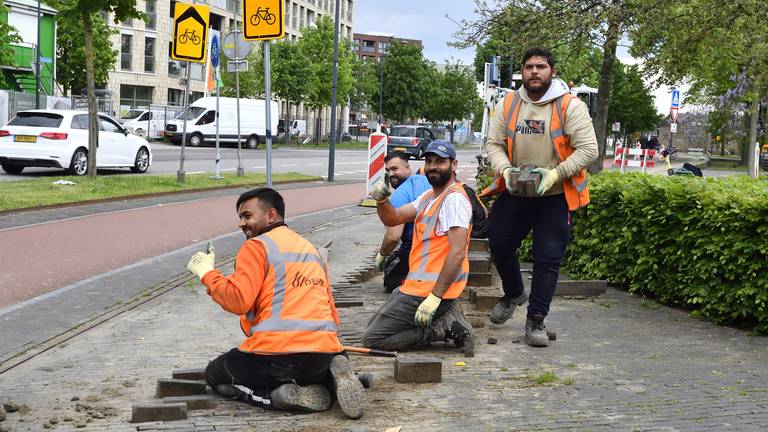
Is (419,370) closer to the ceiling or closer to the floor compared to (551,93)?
closer to the floor

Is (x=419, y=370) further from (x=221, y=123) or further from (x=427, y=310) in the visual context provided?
(x=221, y=123)

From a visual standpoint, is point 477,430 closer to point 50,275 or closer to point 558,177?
point 558,177

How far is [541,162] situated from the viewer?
6270mm

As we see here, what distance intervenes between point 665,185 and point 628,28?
8.87 metres

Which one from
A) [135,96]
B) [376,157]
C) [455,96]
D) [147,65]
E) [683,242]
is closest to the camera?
[683,242]

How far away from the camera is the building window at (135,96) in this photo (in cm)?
6162

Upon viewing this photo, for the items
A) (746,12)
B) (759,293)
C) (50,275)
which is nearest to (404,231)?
(759,293)

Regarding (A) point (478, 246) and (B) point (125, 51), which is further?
(B) point (125, 51)

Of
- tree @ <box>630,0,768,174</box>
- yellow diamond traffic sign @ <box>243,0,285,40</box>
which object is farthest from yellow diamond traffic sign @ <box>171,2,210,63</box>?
yellow diamond traffic sign @ <box>243,0,285,40</box>

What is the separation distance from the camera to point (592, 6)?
52.8 ft

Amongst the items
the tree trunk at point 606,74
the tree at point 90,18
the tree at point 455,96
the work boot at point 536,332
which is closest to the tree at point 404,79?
the tree at point 455,96

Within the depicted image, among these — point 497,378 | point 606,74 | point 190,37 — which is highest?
point 190,37

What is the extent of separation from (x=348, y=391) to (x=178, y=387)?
0.93m

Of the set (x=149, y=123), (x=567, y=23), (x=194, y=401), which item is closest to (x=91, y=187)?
(x=567, y=23)
